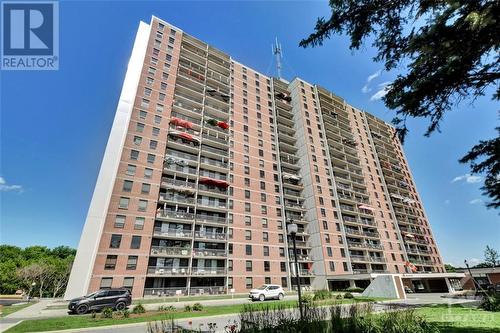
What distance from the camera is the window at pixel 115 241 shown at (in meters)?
30.5

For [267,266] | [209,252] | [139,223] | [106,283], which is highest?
[139,223]

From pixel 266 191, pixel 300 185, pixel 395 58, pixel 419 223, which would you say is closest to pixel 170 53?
pixel 266 191

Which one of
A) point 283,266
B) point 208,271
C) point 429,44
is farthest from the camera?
point 283,266

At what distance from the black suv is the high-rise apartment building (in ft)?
26.7

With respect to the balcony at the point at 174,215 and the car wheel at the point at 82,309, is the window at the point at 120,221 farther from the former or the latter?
the car wheel at the point at 82,309

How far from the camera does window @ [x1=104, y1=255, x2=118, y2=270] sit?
96.5 feet

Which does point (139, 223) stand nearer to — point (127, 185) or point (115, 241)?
point (115, 241)

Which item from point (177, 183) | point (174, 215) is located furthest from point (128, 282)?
point (177, 183)

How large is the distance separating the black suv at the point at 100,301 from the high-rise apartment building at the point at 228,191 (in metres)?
8.13

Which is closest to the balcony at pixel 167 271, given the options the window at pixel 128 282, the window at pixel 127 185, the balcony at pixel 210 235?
the window at pixel 128 282

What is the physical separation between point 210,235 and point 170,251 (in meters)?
6.42

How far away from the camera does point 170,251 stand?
34.2 m

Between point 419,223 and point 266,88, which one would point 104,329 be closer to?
point 266,88

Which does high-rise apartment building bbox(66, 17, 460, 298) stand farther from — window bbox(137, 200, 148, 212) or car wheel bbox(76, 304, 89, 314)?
car wheel bbox(76, 304, 89, 314)
